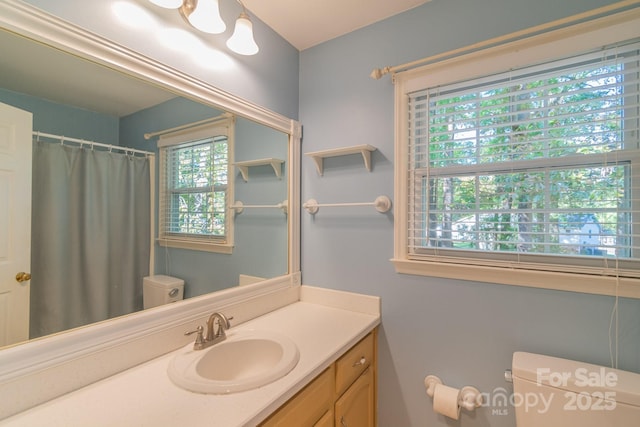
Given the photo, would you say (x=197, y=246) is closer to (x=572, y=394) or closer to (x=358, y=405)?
(x=358, y=405)

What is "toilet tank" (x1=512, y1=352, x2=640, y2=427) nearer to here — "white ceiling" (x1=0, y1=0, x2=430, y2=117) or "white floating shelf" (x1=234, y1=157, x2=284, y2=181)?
"white floating shelf" (x1=234, y1=157, x2=284, y2=181)

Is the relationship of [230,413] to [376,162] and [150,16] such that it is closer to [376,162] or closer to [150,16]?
[376,162]

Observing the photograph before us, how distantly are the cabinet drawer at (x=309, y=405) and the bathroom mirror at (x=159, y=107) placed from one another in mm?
633

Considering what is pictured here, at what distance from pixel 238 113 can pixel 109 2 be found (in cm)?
60

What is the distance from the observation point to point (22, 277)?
806 millimetres

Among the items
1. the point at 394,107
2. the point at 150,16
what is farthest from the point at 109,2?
the point at 394,107

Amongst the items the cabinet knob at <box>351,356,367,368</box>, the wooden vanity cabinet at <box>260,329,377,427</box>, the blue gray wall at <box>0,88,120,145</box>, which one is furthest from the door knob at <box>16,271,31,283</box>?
the cabinet knob at <box>351,356,367,368</box>

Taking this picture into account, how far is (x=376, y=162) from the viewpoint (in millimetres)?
1530

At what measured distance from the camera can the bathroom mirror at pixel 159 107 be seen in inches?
31.1

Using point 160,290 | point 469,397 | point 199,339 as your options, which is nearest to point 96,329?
point 160,290

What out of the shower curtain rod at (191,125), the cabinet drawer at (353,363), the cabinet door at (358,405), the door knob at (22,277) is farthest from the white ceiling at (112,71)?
the cabinet door at (358,405)

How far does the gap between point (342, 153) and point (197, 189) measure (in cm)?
82

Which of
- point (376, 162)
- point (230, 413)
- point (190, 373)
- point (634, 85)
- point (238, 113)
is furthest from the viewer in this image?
point (376, 162)

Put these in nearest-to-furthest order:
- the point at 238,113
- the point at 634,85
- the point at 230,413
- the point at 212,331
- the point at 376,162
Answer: the point at 230,413 → the point at 634,85 → the point at 212,331 → the point at 238,113 → the point at 376,162
